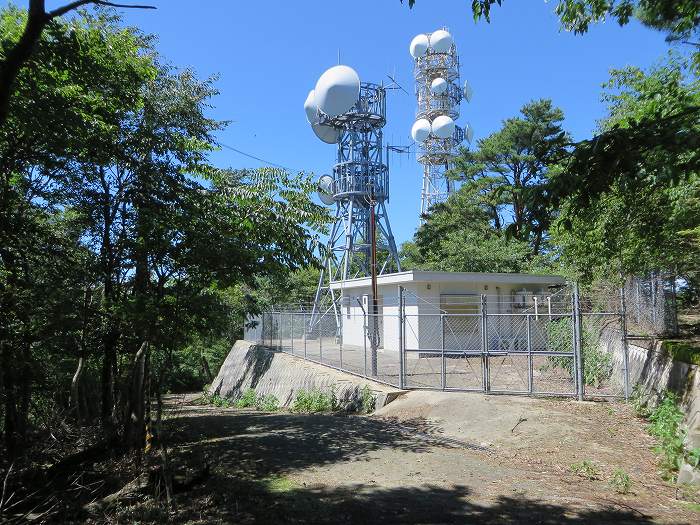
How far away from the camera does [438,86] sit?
42.0 metres

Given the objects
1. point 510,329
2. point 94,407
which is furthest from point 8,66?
point 510,329

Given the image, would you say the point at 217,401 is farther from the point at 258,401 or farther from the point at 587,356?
the point at 587,356

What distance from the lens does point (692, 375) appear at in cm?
851

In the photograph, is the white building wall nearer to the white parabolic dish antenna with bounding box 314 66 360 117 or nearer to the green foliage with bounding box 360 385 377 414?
the green foliage with bounding box 360 385 377 414

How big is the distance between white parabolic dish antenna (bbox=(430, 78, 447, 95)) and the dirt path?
112 ft

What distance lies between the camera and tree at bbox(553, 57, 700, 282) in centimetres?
454

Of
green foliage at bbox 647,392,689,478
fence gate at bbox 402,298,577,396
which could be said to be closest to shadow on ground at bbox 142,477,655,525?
green foliage at bbox 647,392,689,478

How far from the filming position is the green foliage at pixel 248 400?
63.9 feet

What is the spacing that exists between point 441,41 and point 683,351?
125 feet

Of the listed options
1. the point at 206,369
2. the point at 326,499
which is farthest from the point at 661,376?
the point at 206,369

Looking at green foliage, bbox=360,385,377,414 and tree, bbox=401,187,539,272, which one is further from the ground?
tree, bbox=401,187,539,272

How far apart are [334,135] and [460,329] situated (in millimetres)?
13647

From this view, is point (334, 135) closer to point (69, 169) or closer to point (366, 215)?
point (366, 215)

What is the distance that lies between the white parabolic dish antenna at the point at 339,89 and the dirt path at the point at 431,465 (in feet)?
53.7
